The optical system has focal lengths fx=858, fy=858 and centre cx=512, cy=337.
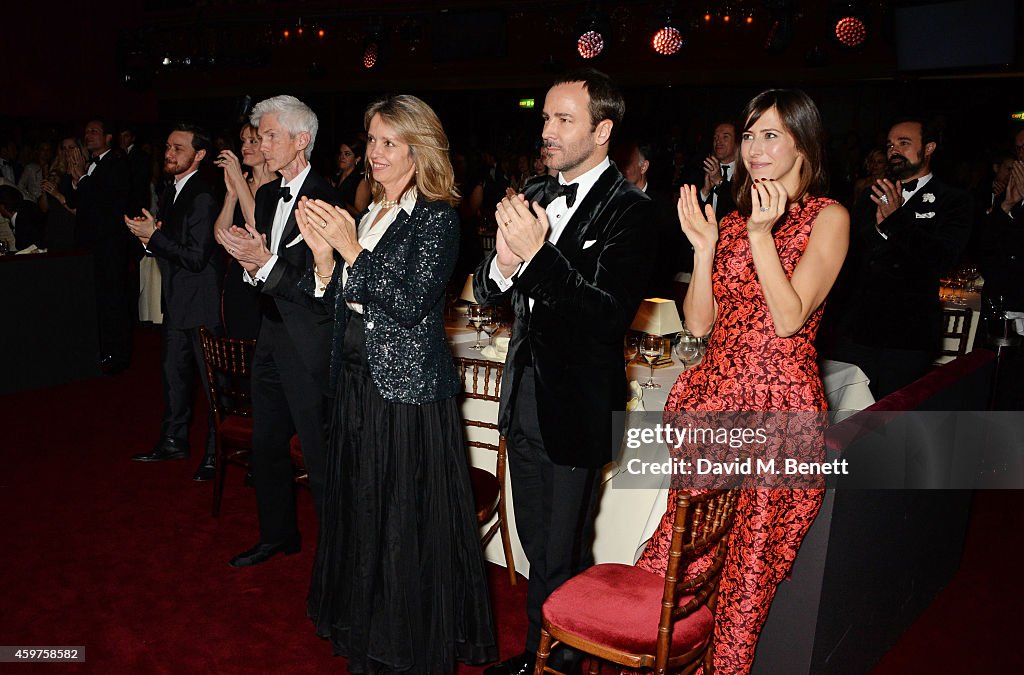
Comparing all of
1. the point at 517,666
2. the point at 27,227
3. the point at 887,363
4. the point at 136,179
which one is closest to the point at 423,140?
the point at 517,666

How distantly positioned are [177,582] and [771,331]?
245cm

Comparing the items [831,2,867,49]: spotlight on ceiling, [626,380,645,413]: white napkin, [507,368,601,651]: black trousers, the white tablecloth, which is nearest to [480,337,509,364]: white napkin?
the white tablecloth

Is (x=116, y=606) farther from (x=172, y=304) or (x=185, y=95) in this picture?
(x=185, y=95)

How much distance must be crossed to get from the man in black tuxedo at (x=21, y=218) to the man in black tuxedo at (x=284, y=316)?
4.78 meters

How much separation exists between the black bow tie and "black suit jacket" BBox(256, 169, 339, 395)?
854 millimetres

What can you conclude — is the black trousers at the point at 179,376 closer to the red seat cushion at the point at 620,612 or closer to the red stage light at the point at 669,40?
the red seat cushion at the point at 620,612

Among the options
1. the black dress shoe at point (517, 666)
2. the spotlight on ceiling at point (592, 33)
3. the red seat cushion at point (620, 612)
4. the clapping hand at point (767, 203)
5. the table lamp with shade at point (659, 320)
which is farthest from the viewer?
the spotlight on ceiling at point (592, 33)

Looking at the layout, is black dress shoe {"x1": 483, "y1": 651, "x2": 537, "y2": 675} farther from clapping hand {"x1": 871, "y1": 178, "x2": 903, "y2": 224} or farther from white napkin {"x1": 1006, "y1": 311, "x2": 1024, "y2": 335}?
white napkin {"x1": 1006, "y1": 311, "x2": 1024, "y2": 335}

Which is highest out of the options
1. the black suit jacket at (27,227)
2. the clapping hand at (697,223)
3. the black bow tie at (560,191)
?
the black bow tie at (560,191)

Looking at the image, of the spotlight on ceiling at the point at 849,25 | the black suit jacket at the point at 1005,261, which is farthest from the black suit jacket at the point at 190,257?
the spotlight on ceiling at the point at 849,25

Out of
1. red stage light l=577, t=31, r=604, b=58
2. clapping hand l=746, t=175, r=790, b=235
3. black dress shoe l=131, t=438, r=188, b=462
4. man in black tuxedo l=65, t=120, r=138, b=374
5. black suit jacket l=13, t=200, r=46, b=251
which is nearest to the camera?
clapping hand l=746, t=175, r=790, b=235

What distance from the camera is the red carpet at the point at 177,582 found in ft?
9.37

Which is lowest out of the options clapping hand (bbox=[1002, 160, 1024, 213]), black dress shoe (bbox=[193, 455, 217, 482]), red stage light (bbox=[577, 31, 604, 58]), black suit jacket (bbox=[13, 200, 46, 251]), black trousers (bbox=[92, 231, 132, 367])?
black dress shoe (bbox=[193, 455, 217, 482])

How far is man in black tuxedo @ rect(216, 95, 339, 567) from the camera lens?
9.39 ft
